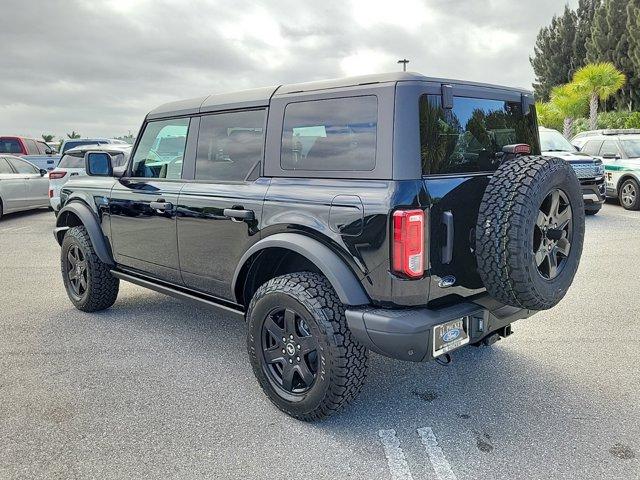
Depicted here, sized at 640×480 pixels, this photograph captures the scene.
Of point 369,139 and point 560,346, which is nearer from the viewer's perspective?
point 369,139

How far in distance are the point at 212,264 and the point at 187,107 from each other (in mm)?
1243

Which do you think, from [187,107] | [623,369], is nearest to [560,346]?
[623,369]

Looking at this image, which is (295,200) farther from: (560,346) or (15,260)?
(15,260)

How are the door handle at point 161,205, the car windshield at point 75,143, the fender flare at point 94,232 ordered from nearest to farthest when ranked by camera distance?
the door handle at point 161,205 → the fender flare at point 94,232 → the car windshield at point 75,143

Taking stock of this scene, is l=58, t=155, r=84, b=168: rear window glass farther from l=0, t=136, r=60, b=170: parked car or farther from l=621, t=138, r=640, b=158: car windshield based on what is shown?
l=621, t=138, r=640, b=158: car windshield

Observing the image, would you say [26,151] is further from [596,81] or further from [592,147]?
[596,81]

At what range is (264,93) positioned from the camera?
3.54 m

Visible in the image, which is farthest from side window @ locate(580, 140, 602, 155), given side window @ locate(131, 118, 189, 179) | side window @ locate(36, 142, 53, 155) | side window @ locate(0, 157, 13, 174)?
side window @ locate(36, 142, 53, 155)

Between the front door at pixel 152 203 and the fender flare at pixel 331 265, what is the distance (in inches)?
49.3

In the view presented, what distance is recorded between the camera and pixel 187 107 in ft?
13.4

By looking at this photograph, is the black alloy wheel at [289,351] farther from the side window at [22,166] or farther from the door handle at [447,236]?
the side window at [22,166]

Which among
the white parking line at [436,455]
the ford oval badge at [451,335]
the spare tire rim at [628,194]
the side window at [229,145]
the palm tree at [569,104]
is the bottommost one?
the white parking line at [436,455]

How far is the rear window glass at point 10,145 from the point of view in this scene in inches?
653

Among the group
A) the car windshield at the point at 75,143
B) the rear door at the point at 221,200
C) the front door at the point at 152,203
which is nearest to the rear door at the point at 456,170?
the rear door at the point at 221,200
